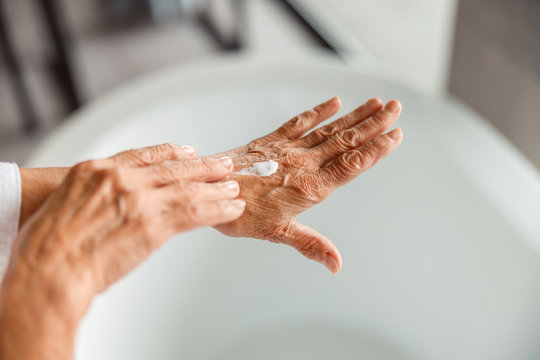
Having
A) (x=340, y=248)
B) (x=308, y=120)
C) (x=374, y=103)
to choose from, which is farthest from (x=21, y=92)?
(x=374, y=103)

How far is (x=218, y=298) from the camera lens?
1.44 m

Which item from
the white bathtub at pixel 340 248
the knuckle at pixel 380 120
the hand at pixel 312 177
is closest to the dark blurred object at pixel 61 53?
the white bathtub at pixel 340 248

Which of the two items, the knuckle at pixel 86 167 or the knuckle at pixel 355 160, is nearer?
the knuckle at pixel 86 167

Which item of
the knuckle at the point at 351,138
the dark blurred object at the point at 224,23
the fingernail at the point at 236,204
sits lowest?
the fingernail at the point at 236,204

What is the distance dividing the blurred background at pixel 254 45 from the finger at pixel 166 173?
0.75m

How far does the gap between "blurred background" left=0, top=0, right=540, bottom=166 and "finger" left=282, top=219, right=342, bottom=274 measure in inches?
26.1

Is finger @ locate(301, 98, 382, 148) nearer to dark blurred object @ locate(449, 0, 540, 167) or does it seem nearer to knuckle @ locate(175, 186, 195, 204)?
knuckle @ locate(175, 186, 195, 204)

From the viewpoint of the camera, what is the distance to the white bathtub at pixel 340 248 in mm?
1095

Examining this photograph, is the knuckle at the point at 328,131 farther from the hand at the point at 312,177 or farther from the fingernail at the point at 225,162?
the fingernail at the point at 225,162

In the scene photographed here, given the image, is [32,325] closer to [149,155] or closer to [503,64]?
[149,155]

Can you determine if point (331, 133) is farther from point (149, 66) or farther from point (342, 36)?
point (149, 66)

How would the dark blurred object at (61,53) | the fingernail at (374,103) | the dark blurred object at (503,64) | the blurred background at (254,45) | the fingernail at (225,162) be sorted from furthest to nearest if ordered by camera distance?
the dark blurred object at (61,53) < the blurred background at (254,45) < the dark blurred object at (503,64) < the fingernail at (374,103) < the fingernail at (225,162)

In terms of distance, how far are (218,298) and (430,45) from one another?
1210 mm

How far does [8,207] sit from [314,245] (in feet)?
1.44
